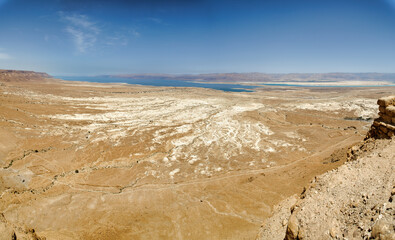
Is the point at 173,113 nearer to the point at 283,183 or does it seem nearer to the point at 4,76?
the point at 283,183

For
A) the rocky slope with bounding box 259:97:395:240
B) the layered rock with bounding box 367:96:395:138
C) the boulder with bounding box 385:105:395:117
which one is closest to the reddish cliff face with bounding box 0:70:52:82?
the rocky slope with bounding box 259:97:395:240

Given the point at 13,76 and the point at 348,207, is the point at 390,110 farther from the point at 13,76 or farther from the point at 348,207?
the point at 13,76

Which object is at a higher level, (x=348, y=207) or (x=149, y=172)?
(x=348, y=207)

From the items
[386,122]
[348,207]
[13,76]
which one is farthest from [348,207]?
[13,76]

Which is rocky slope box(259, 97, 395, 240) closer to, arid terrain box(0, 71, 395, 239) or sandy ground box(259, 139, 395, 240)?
sandy ground box(259, 139, 395, 240)

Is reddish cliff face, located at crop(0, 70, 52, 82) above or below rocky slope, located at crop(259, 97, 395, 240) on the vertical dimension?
above
